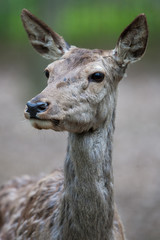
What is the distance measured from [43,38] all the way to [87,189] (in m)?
1.65

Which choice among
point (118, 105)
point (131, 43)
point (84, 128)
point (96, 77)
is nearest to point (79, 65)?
point (96, 77)

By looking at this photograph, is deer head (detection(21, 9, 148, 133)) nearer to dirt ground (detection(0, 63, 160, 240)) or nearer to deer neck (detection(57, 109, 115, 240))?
deer neck (detection(57, 109, 115, 240))

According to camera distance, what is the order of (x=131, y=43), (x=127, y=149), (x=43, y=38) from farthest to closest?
(x=127, y=149) < (x=43, y=38) < (x=131, y=43)

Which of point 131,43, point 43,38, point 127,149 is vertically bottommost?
point 131,43

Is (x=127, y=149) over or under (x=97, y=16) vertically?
under

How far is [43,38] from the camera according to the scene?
5000 mm

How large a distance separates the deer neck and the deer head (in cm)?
15

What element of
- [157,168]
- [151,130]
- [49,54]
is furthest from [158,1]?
[49,54]

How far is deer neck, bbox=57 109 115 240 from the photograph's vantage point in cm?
424

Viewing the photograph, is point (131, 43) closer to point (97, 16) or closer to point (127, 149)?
point (127, 149)

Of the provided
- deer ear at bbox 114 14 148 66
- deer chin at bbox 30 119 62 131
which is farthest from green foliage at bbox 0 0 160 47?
deer chin at bbox 30 119 62 131

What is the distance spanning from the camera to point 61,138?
36.2 ft

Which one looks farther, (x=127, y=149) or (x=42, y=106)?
(x=127, y=149)

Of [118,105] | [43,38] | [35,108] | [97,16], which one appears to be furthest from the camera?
[97,16]
